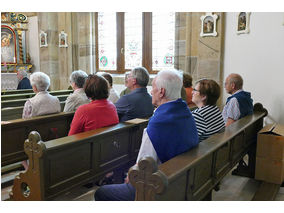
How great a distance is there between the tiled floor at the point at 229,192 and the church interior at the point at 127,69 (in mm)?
11

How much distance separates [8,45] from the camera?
417 inches

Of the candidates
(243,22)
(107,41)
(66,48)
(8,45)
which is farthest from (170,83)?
(8,45)

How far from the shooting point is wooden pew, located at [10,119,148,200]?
6.72 feet

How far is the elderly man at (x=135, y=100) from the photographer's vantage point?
3.41m

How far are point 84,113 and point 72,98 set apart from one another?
1.08 meters

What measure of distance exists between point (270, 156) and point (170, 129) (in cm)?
207

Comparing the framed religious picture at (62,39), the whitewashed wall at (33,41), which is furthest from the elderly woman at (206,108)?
the whitewashed wall at (33,41)

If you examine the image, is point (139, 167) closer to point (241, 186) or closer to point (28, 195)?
point (28, 195)

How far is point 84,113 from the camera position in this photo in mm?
2836

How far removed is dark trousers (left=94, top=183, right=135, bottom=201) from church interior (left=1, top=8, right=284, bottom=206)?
36cm

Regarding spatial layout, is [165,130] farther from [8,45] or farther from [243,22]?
[8,45]

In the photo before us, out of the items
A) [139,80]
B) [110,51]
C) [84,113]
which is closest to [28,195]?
[84,113]

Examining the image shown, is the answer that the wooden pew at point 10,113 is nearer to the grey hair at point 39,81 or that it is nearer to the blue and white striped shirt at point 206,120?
the grey hair at point 39,81

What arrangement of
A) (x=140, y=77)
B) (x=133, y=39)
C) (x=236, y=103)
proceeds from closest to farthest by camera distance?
(x=140, y=77) → (x=236, y=103) → (x=133, y=39)
